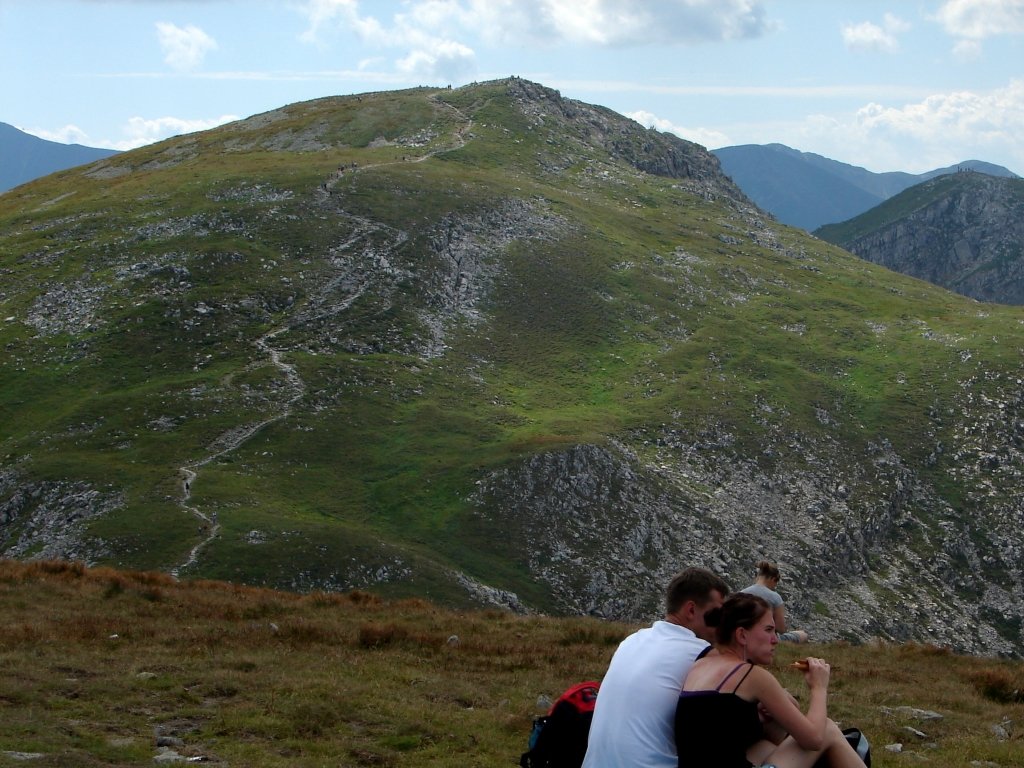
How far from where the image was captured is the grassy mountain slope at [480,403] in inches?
2456

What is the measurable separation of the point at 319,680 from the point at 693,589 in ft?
38.5

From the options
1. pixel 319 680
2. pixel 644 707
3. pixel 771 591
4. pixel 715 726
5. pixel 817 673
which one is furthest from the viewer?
pixel 319 680

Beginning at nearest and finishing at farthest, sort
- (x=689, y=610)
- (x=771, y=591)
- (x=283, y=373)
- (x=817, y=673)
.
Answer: (x=689, y=610), (x=817, y=673), (x=771, y=591), (x=283, y=373)

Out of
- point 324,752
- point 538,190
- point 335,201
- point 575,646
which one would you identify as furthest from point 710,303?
point 324,752

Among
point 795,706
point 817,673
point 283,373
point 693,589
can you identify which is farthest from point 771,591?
point 283,373

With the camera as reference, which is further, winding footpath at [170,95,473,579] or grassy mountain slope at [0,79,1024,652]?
grassy mountain slope at [0,79,1024,652]

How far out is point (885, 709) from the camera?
2142 cm

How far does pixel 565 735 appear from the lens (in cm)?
1161

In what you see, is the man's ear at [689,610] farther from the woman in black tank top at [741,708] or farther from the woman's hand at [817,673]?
the woman's hand at [817,673]

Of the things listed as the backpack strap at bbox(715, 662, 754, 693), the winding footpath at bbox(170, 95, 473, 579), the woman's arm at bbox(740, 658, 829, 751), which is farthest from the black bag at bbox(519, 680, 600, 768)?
the winding footpath at bbox(170, 95, 473, 579)

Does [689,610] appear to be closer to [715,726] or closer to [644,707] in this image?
[644,707]

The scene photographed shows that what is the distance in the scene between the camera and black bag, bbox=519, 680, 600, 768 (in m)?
11.6

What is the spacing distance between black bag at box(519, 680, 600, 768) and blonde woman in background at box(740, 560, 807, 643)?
8.86 ft

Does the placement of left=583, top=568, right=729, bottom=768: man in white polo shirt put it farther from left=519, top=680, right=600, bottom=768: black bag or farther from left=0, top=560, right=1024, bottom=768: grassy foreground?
left=0, top=560, right=1024, bottom=768: grassy foreground
